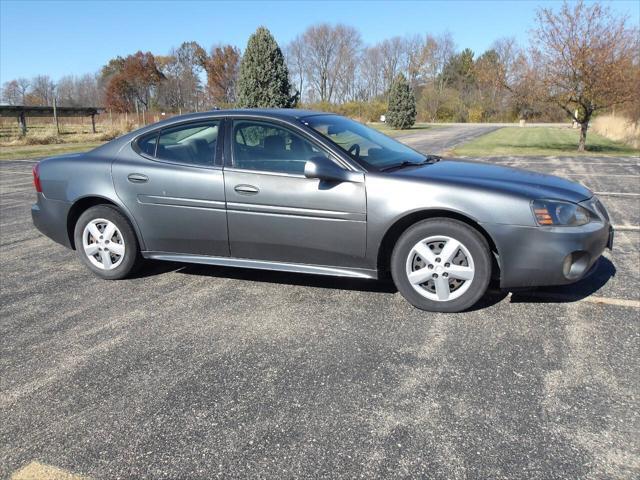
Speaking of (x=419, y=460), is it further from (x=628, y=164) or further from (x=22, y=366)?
(x=628, y=164)

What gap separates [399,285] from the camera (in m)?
4.05

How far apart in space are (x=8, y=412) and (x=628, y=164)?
53.7ft

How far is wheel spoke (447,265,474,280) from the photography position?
3850mm

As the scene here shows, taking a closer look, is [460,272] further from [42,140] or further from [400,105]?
[400,105]

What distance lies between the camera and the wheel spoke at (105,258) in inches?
191

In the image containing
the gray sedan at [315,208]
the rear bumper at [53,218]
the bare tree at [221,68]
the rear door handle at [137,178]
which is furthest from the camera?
the bare tree at [221,68]

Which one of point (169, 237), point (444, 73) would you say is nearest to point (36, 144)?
point (169, 237)

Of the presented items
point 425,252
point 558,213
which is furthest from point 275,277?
point 558,213

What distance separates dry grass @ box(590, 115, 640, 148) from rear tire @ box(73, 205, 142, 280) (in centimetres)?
2243

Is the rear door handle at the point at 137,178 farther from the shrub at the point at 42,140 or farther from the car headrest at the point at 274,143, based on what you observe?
the shrub at the point at 42,140

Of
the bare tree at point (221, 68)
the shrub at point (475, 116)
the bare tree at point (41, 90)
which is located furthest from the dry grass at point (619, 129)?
the bare tree at point (41, 90)

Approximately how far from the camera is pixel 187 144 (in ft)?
15.2

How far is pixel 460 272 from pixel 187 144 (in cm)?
252

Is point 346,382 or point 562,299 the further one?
point 562,299
